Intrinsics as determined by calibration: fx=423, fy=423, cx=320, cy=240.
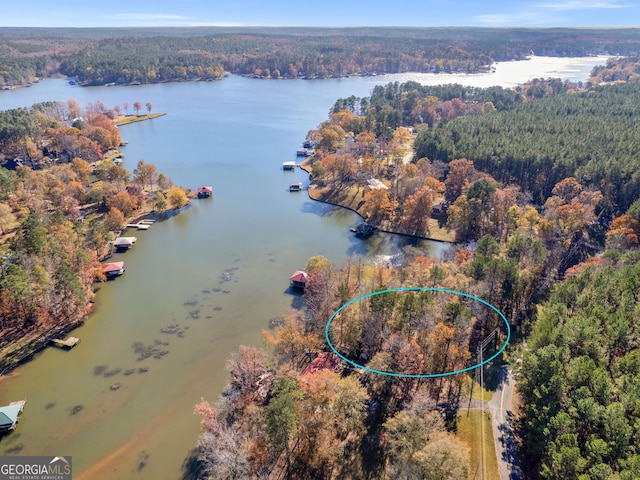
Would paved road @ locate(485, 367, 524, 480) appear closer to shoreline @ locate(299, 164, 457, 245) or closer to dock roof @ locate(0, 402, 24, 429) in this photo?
shoreline @ locate(299, 164, 457, 245)

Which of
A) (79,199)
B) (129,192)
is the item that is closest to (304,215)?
(129,192)

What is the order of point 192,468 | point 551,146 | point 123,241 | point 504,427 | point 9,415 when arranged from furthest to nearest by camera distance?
1. point 551,146
2. point 123,241
3. point 9,415
4. point 504,427
5. point 192,468

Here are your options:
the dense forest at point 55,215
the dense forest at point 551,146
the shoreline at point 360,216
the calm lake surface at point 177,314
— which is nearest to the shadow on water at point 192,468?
the calm lake surface at point 177,314

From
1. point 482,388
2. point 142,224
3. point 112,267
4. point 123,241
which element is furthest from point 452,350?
point 142,224

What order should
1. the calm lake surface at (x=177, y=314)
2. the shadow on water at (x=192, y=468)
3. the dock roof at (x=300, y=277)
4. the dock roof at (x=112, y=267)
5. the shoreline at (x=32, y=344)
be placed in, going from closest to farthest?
the shadow on water at (x=192, y=468), the calm lake surface at (x=177, y=314), the shoreline at (x=32, y=344), the dock roof at (x=300, y=277), the dock roof at (x=112, y=267)

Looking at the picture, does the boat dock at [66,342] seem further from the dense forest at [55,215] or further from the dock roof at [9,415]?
the dock roof at [9,415]

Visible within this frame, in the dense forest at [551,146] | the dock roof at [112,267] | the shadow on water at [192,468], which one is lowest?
the shadow on water at [192,468]

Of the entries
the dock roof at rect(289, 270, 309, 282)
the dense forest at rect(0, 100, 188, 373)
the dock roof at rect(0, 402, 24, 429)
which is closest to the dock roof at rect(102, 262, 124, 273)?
the dense forest at rect(0, 100, 188, 373)

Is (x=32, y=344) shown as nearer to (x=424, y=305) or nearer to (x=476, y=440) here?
(x=424, y=305)
